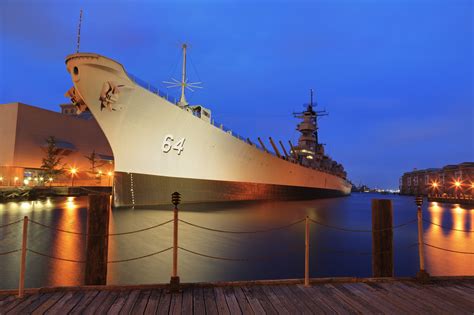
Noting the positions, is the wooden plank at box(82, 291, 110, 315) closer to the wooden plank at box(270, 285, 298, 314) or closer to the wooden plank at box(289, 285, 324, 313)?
the wooden plank at box(270, 285, 298, 314)

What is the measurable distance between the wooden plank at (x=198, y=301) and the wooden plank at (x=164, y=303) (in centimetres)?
32

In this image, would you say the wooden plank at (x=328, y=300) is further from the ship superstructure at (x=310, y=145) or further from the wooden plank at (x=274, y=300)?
the ship superstructure at (x=310, y=145)

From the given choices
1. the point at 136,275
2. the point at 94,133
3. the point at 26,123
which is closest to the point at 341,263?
the point at 136,275

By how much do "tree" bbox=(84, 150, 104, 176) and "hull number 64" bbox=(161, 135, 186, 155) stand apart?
30398 mm

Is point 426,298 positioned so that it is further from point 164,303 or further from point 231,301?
point 164,303

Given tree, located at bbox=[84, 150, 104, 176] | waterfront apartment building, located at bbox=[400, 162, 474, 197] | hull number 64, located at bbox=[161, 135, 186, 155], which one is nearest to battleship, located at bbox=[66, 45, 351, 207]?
hull number 64, located at bbox=[161, 135, 186, 155]

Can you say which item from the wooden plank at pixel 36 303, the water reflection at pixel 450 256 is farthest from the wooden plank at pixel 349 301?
the water reflection at pixel 450 256

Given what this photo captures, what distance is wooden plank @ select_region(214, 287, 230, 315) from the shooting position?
9.99ft

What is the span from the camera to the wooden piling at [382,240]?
180 inches

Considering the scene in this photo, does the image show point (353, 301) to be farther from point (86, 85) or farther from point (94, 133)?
point (94, 133)

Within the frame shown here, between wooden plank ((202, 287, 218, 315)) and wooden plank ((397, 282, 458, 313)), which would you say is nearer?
wooden plank ((202, 287, 218, 315))

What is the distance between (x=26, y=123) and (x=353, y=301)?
1713 inches

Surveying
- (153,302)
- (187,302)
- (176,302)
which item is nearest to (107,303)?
(153,302)

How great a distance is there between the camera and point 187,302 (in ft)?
10.7
